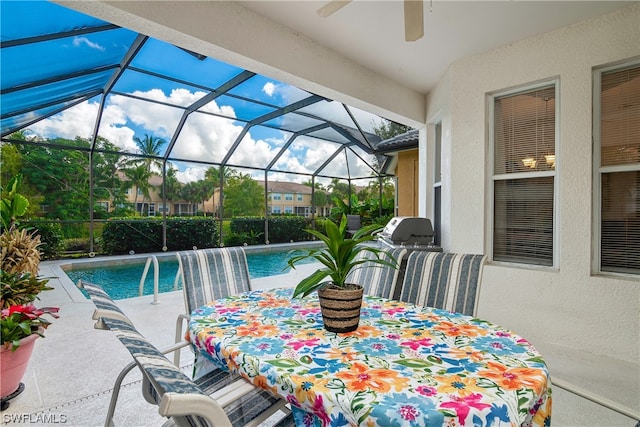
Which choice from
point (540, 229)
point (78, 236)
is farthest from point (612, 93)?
point (78, 236)

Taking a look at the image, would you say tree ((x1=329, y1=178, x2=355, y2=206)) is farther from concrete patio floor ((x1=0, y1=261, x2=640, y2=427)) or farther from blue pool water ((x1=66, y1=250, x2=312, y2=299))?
concrete patio floor ((x1=0, y1=261, x2=640, y2=427))

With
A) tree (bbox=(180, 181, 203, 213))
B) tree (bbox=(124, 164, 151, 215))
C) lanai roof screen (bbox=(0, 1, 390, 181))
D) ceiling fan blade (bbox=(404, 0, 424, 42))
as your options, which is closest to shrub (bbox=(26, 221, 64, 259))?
tree (bbox=(124, 164, 151, 215))

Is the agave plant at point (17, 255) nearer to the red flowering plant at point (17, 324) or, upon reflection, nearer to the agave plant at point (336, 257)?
the red flowering plant at point (17, 324)

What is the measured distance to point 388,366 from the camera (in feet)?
3.86

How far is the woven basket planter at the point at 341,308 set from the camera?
151 centimetres

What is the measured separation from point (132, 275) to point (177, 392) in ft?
27.0

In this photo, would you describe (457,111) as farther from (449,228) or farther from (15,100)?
(15,100)

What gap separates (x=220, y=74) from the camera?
17.8ft

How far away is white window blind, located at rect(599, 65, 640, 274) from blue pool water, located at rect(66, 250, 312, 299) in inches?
186

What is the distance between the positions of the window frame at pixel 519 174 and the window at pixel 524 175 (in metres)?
0.01

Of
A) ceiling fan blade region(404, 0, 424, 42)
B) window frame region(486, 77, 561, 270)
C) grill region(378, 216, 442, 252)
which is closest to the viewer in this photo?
ceiling fan blade region(404, 0, 424, 42)

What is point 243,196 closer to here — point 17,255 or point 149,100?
point 149,100

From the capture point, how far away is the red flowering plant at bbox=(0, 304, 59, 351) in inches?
79.6

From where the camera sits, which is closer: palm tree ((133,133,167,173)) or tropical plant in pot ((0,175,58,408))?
tropical plant in pot ((0,175,58,408))
